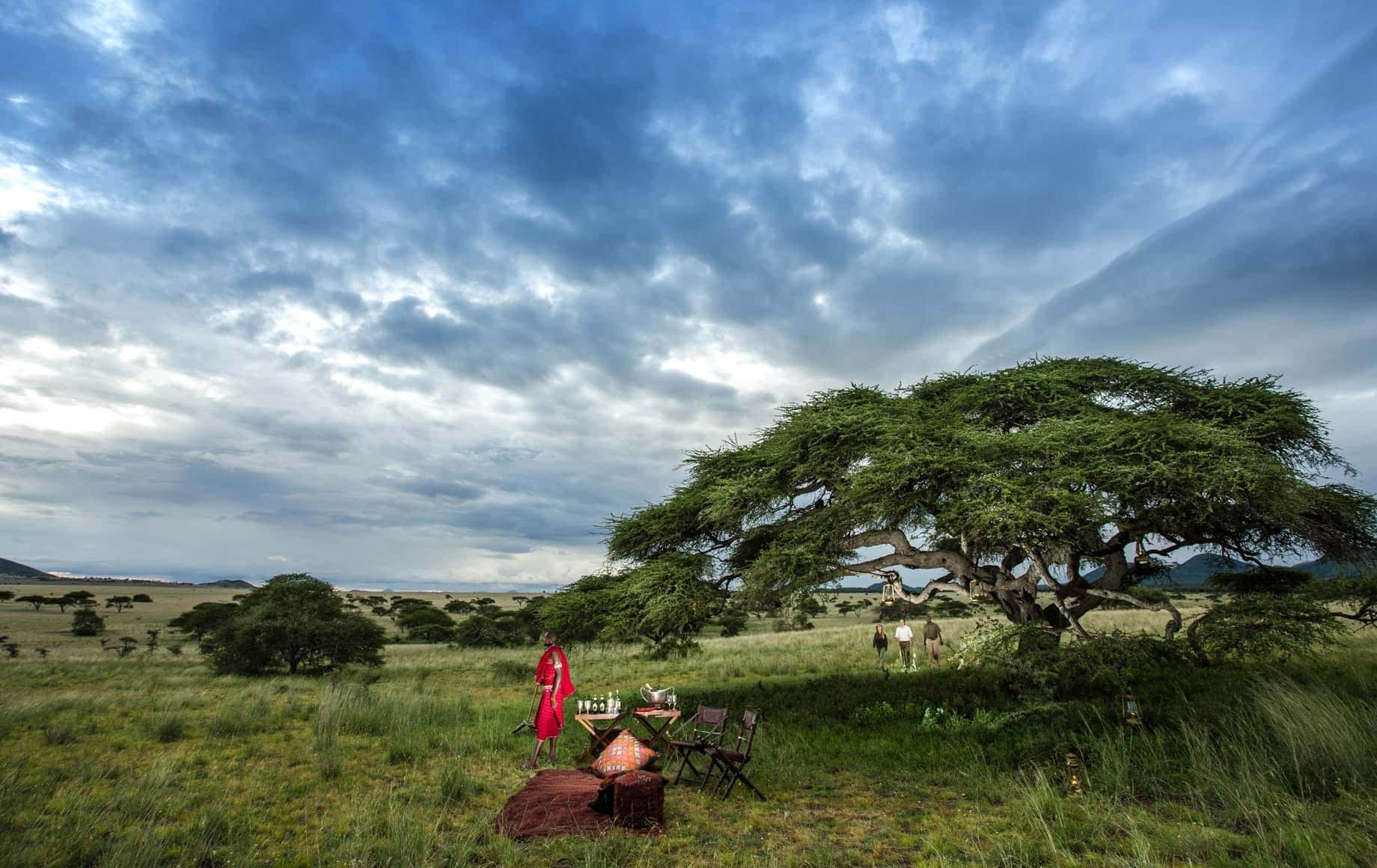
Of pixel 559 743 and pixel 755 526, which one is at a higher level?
pixel 755 526

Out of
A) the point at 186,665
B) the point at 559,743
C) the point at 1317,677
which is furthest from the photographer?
the point at 186,665

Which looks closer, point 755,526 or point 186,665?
point 755,526

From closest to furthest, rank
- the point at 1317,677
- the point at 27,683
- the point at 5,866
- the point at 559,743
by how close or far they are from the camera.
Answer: the point at 5,866, the point at 1317,677, the point at 559,743, the point at 27,683

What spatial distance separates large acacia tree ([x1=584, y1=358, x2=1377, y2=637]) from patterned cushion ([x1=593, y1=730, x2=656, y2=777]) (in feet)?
12.4

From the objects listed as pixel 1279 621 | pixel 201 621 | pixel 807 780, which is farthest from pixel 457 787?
pixel 201 621

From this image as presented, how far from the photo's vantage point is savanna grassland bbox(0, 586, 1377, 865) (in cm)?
648

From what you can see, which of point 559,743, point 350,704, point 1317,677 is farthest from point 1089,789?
point 350,704

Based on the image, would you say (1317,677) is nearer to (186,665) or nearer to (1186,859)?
(1186,859)

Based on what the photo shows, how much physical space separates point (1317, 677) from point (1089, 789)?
24.8 feet

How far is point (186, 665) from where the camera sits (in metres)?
26.3

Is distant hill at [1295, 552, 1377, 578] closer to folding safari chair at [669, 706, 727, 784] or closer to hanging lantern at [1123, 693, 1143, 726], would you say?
hanging lantern at [1123, 693, 1143, 726]

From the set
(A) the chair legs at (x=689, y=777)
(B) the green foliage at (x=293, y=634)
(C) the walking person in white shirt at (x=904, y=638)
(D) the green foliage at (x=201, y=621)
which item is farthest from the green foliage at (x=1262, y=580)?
(D) the green foliage at (x=201, y=621)

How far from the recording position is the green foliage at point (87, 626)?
132 ft

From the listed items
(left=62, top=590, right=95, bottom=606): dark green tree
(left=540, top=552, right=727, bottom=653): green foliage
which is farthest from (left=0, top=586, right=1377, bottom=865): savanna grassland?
(left=62, top=590, right=95, bottom=606): dark green tree
